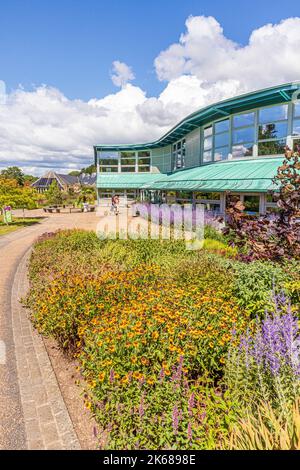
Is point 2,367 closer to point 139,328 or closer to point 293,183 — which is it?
point 139,328

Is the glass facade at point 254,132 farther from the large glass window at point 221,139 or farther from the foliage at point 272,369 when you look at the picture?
the foliage at point 272,369

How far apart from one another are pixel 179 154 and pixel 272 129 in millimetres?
14560

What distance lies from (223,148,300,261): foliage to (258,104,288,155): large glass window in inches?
352

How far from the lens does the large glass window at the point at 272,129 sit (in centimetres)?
1421

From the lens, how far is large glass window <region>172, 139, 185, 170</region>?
27078mm

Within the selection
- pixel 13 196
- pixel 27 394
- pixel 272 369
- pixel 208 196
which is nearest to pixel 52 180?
pixel 13 196

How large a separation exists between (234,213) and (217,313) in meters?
2.59

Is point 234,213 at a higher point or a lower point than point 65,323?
higher

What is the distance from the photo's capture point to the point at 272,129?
14.8m

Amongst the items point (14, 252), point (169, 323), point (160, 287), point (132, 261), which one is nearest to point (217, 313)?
point (169, 323)

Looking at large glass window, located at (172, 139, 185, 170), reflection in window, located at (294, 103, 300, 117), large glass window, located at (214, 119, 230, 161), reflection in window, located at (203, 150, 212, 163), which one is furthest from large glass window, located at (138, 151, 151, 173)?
reflection in window, located at (294, 103, 300, 117)

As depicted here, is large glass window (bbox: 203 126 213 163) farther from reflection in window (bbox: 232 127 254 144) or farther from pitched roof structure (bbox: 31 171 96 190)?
pitched roof structure (bbox: 31 171 96 190)

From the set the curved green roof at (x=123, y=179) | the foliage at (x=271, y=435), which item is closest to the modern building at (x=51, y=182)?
the curved green roof at (x=123, y=179)

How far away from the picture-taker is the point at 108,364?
344cm
